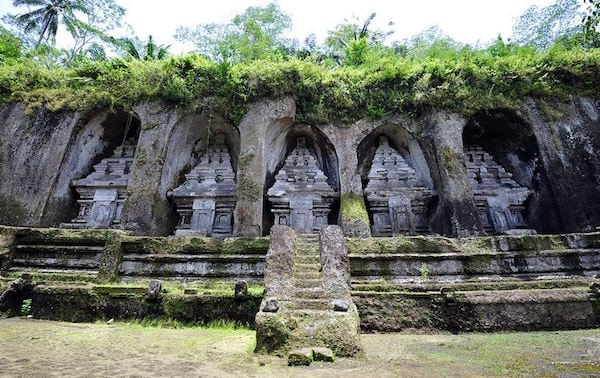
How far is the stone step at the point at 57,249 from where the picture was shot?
6305 mm

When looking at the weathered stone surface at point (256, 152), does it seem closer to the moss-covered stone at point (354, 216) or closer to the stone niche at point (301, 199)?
the stone niche at point (301, 199)

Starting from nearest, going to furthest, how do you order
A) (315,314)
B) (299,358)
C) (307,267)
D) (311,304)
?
(299,358) → (315,314) → (311,304) → (307,267)

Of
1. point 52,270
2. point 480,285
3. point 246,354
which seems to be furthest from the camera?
point 52,270

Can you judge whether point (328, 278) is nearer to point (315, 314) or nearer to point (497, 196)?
point (315, 314)

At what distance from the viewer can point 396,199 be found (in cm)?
1027

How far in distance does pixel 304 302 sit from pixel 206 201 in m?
7.10

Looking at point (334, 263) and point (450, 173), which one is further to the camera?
point (450, 173)

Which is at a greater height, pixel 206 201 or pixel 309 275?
pixel 206 201

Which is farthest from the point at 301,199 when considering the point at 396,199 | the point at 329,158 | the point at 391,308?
the point at 391,308

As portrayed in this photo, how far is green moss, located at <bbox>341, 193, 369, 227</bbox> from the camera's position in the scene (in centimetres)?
890

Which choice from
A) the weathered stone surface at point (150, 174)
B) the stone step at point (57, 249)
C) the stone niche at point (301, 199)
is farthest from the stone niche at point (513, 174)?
the stone step at point (57, 249)

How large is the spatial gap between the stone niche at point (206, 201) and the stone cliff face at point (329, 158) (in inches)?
13.8

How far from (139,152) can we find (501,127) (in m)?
10.5

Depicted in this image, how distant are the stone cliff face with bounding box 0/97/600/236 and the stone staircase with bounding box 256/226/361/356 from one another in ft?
11.6
